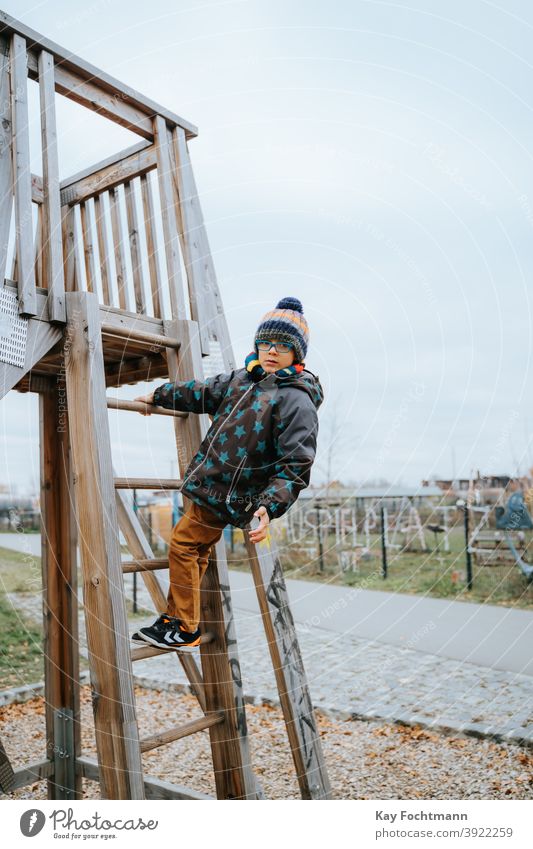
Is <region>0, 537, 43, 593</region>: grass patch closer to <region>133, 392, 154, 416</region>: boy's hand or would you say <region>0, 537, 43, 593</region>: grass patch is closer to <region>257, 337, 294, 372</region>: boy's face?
<region>133, 392, 154, 416</region>: boy's hand

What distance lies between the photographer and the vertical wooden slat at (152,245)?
3.07m

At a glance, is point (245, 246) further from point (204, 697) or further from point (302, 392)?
point (204, 697)

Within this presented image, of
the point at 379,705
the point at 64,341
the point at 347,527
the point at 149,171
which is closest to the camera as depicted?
the point at 64,341

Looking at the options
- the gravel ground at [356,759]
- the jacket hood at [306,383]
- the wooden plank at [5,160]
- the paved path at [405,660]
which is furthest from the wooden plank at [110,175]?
the gravel ground at [356,759]

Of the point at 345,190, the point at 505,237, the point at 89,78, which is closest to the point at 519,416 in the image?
the point at 505,237

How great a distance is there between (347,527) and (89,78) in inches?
326

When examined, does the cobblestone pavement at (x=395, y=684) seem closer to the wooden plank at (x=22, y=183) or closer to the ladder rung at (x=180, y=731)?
the ladder rung at (x=180, y=731)

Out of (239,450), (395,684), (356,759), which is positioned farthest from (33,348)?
(395,684)

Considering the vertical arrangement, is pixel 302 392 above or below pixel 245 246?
below

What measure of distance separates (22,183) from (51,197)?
0.15 meters

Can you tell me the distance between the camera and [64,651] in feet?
12.0
